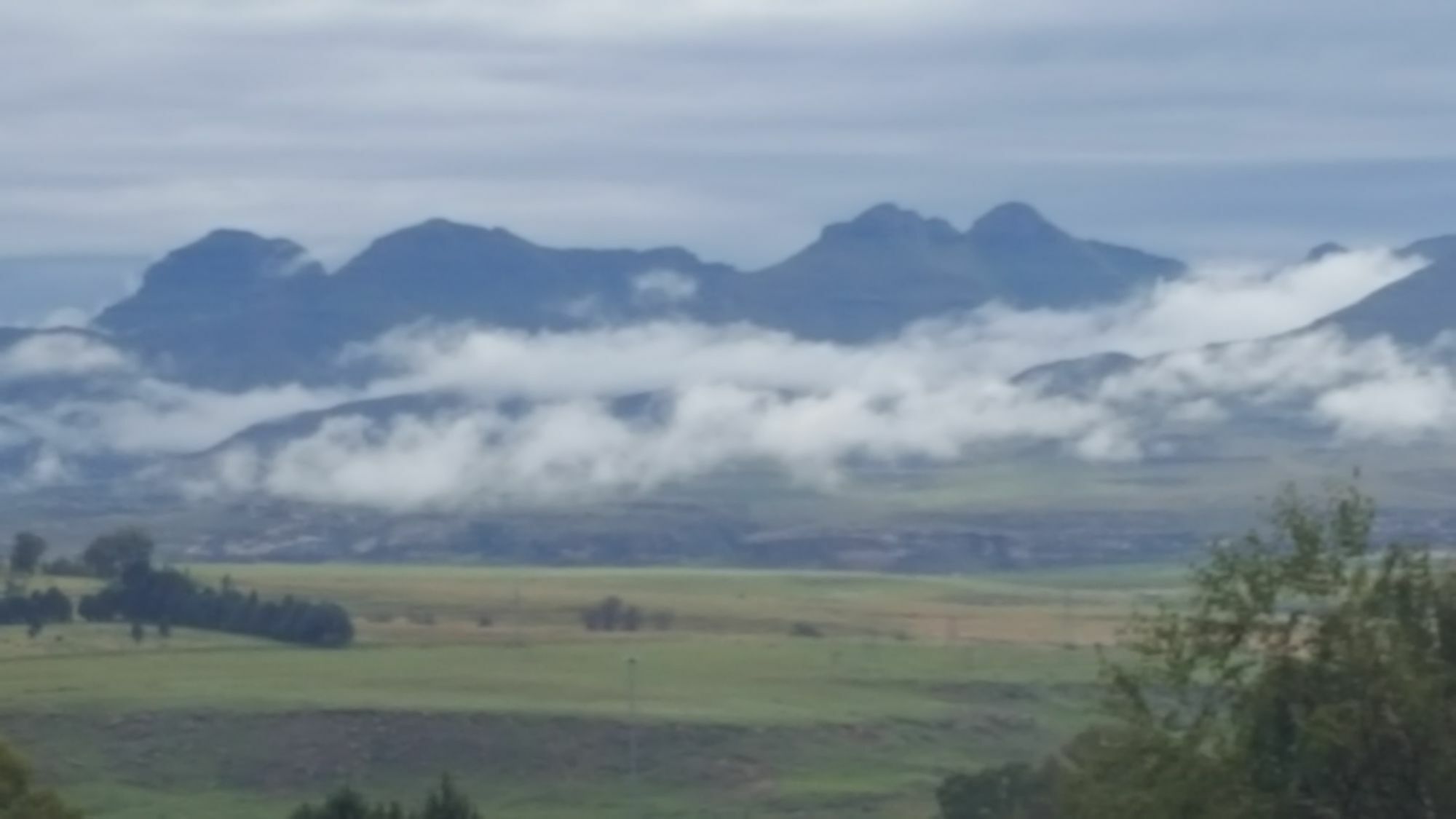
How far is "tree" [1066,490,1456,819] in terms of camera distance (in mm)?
41750

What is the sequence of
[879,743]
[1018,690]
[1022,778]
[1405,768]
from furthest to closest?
[1018,690]
[879,743]
[1022,778]
[1405,768]

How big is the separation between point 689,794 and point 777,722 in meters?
16.7

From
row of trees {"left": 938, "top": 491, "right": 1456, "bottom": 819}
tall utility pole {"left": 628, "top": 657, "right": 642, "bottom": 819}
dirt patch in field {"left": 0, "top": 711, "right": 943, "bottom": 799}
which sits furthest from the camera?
dirt patch in field {"left": 0, "top": 711, "right": 943, "bottom": 799}

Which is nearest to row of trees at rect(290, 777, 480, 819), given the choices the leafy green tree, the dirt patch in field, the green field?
the leafy green tree

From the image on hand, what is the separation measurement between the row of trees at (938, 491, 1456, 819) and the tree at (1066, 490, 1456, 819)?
0.03 metres

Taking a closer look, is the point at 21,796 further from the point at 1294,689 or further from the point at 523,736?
the point at 523,736

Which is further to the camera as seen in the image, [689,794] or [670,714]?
[670,714]

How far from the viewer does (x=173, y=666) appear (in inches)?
7456

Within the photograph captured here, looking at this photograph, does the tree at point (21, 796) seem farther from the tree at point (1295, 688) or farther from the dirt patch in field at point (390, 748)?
the dirt patch in field at point (390, 748)

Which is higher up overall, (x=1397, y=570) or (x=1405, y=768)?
(x=1397, y=570)

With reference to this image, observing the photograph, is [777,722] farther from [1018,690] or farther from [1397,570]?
[1397,570]

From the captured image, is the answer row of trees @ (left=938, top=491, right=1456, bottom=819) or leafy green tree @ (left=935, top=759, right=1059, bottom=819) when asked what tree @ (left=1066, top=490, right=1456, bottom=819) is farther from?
leafy green tree @ (left=935, top=759, right=1059, bottom=819)

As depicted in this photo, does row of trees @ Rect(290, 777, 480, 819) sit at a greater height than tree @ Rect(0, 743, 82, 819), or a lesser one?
lesser

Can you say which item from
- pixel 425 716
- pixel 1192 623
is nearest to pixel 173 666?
pixel 425 716
